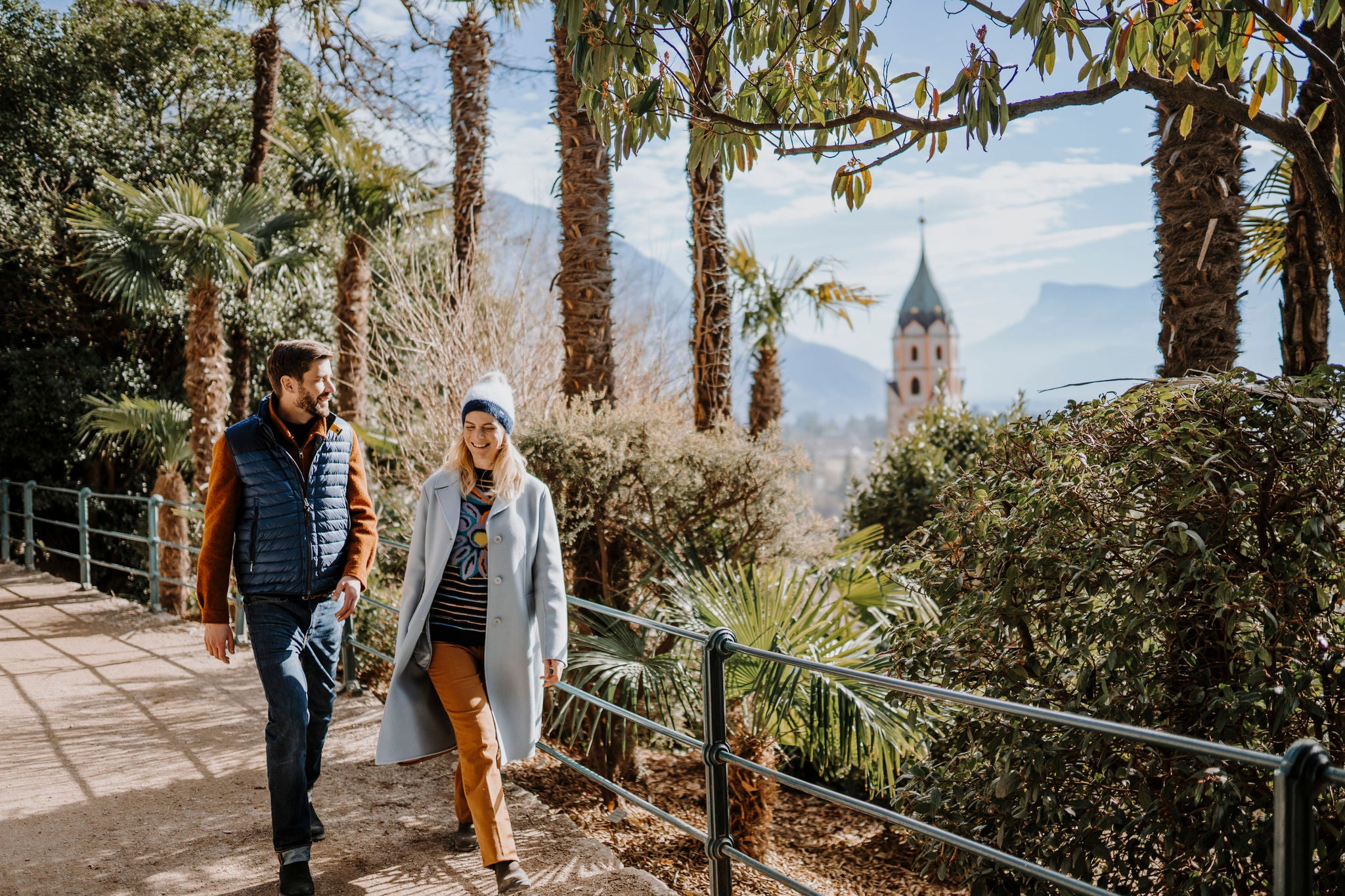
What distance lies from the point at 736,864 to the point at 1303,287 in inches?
165

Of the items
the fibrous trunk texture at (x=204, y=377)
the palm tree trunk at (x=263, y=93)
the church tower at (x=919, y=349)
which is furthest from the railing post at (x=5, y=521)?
the church tower at (x=919, y=349)

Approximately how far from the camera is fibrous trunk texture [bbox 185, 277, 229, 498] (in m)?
10.3

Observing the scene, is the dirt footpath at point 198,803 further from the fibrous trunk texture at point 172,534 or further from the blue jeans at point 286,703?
the fibrous trunk texture at point 172,534

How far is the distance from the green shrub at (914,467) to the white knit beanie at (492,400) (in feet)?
23.1

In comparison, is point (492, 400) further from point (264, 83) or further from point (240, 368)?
point (240, 368)

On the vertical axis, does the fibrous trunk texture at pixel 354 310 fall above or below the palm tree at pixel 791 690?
above

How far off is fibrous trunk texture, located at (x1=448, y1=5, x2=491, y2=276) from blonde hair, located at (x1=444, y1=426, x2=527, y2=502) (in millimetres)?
9075

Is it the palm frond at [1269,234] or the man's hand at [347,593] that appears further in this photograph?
the palm frond at [1269,234]

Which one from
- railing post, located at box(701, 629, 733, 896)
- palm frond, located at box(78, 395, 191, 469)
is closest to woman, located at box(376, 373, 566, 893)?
railing post, located at box(701, 629, 733, 896)

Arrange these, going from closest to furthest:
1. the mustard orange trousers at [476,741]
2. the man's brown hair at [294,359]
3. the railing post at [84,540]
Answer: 1. the mustard orange trousers at [476,741]
2. the man's brown hair at [294,359]
3. the railing post at [84,540]

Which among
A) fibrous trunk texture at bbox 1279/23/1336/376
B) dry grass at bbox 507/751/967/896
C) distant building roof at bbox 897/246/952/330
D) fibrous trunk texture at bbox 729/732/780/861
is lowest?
dry grass at bbox 507/751/967/896

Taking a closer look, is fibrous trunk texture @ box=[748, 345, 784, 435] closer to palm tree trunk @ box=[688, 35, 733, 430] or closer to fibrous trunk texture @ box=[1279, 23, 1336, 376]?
palm tree trunk @ box=[688, 35, 733, 430]

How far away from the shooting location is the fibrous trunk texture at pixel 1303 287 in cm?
430

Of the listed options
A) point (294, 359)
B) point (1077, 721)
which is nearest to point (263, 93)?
point (294, 359)
